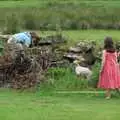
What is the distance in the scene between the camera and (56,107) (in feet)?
41.3

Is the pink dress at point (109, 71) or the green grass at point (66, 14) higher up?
the green grass at point (66, 14)

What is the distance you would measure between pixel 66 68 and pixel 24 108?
13.7 ft

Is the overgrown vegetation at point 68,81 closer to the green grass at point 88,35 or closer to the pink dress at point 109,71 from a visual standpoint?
the pink dress at point 109,71

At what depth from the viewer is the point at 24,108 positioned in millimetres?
12430

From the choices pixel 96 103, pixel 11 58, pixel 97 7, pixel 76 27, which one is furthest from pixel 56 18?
pixel 96 103

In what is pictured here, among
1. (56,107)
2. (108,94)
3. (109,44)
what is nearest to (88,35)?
(109,44)

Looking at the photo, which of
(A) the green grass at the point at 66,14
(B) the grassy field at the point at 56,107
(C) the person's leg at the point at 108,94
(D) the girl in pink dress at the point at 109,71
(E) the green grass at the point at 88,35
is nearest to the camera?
(B) the grassy field at the point at 56,107

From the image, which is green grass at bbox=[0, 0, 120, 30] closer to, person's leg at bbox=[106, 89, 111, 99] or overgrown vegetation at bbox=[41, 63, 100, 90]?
overgrown vegetation at bbox=[41, 63, 100, 90]

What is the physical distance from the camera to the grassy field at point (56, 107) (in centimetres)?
1164

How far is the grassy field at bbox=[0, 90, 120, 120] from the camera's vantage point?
11641 mm

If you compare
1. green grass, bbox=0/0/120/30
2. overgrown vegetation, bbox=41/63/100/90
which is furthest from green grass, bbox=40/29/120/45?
overgrown vegetation, bbox=41/63/100/90

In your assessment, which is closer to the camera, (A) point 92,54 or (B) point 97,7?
(A) point 92,54

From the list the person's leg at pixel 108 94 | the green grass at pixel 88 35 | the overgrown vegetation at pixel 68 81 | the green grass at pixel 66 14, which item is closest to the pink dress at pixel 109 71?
the person's leg at pixel 108 94

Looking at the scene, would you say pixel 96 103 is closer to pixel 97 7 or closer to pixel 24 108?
pixel 24 108
